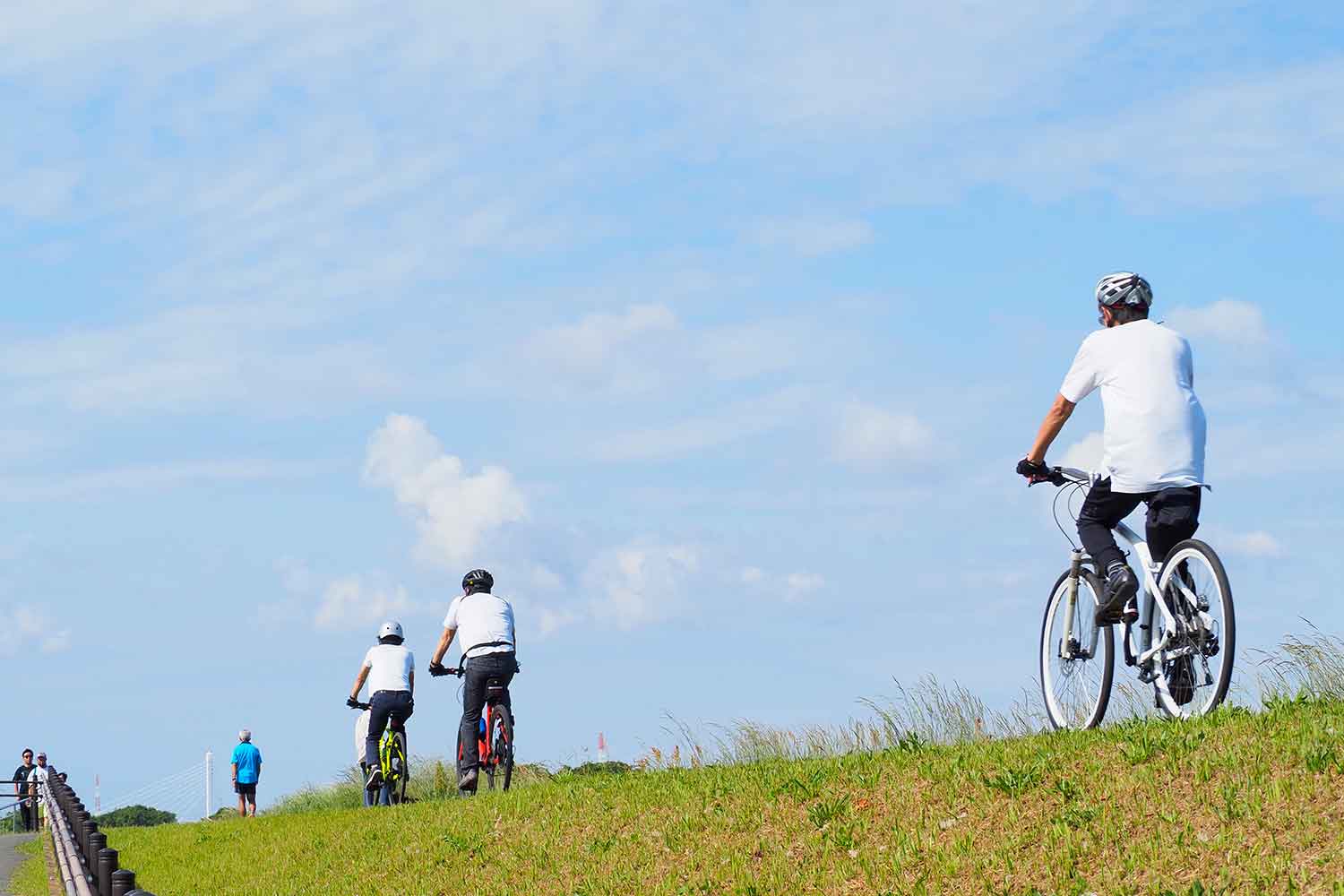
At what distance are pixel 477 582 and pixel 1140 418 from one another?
8.83 metres

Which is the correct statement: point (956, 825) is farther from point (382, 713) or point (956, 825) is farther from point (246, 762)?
point (246, 762)

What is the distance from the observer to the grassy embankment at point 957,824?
22.2ft

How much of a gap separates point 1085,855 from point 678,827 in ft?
11.1

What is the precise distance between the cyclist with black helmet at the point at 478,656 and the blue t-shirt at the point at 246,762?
578 inches

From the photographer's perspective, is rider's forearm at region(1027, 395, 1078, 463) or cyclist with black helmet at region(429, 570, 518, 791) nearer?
rider's forearm at region(1027, 395, 1078, 463)

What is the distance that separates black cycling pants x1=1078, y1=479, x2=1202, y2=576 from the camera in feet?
28.9

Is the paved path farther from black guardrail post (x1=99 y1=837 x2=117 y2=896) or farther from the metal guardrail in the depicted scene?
black guardrail post (x1=99 y1=837 x2=117 y2=896)

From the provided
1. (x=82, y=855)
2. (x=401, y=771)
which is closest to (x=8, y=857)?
(x=401, y=771)

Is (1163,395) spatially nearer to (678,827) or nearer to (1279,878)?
(1279,878)

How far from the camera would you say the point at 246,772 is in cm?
2909

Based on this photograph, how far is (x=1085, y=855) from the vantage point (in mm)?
7023

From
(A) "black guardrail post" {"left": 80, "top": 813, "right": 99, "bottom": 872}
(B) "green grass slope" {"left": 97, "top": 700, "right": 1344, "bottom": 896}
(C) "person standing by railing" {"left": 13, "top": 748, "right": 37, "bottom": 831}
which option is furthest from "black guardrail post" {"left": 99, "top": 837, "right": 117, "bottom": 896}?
(C) "person standing by railing" {"left": 13, "top": 748, "right": 37, "bottom": 831}

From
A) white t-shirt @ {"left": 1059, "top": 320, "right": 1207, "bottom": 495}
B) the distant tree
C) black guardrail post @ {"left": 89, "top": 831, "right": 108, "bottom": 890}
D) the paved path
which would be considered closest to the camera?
white t-shirt @ {"left": 1059, "top": 320, "right": 1207, "bottom": 495}

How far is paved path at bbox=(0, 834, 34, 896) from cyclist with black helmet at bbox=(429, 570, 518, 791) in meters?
6.72
